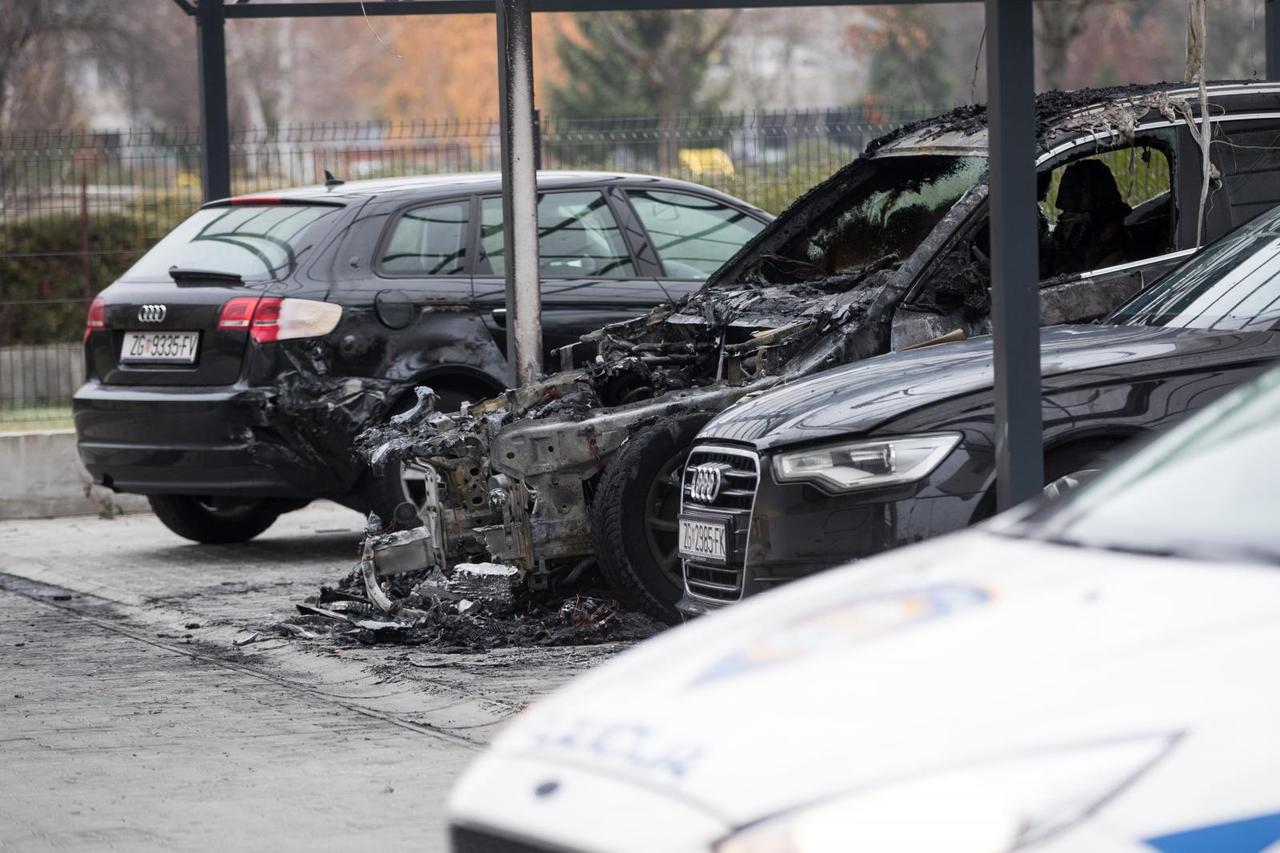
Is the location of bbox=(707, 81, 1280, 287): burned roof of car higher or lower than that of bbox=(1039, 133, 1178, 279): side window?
higher

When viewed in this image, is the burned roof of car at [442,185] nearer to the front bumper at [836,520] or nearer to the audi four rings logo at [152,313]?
the audi four rings logo at [152,313]

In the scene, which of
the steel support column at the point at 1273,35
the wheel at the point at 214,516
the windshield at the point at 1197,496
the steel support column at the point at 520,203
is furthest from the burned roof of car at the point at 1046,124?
the windshield at the point at 1197,496

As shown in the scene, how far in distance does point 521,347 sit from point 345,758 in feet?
10.6

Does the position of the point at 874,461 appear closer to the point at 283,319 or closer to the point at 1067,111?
the point at 1067,111

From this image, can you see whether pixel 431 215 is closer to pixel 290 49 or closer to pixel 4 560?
pixel 4 560

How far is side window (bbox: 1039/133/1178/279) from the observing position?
7672 millimetres

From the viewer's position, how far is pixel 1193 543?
9.05 ft

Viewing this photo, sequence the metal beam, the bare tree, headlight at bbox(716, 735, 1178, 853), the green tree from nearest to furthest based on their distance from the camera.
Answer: headlight at bbox(716, 735, 1178, 853) → the metal beam → the bare tree → the green tree

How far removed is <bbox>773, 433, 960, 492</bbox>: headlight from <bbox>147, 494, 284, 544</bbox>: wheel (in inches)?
206

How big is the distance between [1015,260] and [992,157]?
0.31 m

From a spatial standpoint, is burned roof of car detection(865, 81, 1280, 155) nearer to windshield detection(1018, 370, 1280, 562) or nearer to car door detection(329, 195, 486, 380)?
car door detection(329, 195, 486, 380)

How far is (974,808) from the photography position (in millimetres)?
2229

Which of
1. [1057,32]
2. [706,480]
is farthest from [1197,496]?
[1057,32]

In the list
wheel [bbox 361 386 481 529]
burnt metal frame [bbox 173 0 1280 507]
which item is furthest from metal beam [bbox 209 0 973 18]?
wheel [bbox 361 386 481 529]
